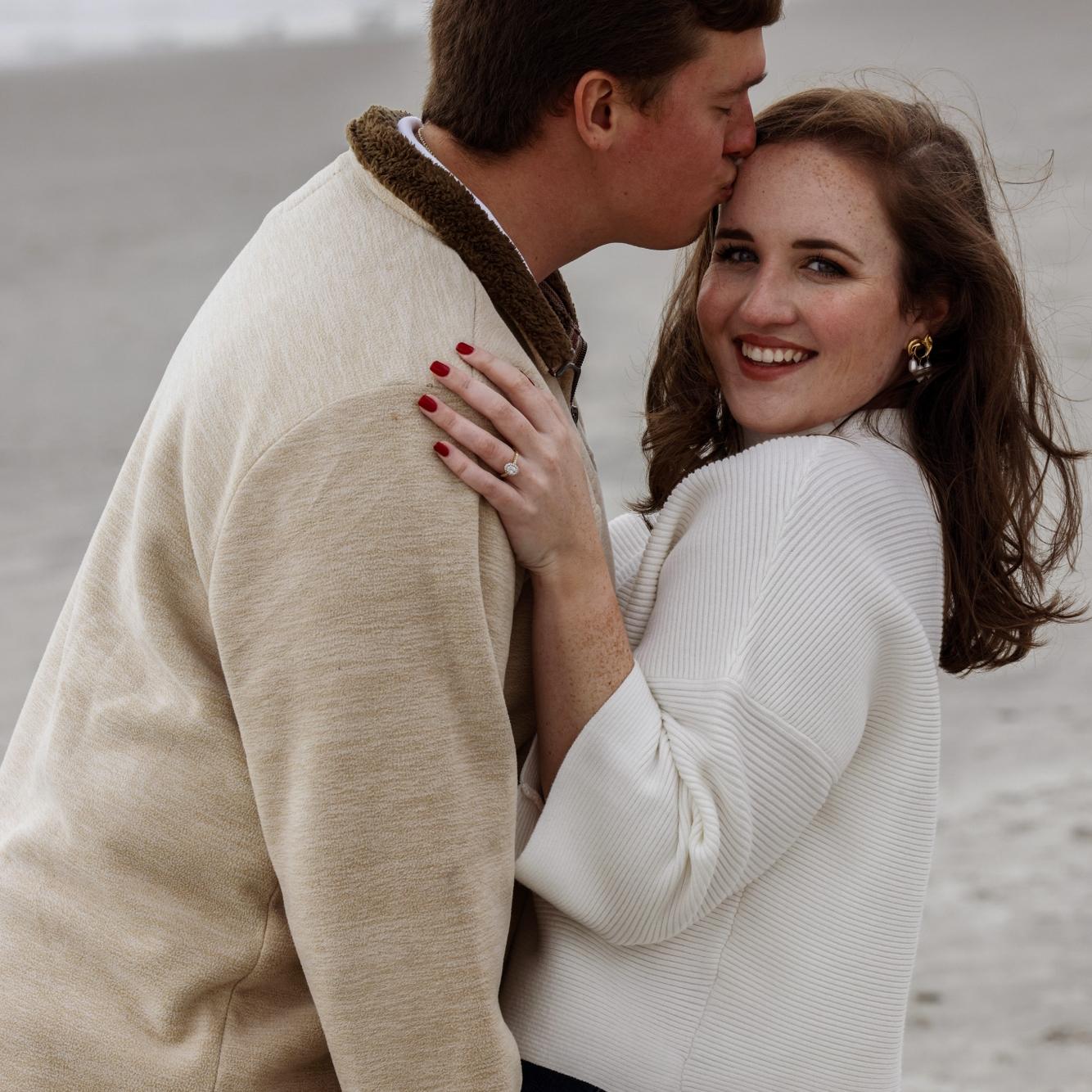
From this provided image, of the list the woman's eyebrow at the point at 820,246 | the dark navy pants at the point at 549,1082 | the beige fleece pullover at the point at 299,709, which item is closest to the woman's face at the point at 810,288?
the woman's eyebrow at the point at 820,246

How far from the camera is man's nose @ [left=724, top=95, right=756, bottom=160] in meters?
1.79

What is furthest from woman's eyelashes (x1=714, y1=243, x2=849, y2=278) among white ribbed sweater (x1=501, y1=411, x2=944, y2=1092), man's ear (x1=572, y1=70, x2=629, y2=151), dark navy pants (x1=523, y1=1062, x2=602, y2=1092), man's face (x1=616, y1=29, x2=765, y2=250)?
dark navy pants (x1=523, y1=1062, x2=602, y2=1092)

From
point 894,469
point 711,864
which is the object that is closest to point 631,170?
point 894,469

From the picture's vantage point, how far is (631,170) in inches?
67.7

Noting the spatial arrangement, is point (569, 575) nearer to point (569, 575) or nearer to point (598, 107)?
point (569, 575)

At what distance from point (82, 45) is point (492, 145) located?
32.2ft

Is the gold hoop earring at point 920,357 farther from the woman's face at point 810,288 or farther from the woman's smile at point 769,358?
the woman's smile at point 769,358

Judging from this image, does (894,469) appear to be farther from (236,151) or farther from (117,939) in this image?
(236,151)

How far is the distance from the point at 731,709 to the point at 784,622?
0.11 metres

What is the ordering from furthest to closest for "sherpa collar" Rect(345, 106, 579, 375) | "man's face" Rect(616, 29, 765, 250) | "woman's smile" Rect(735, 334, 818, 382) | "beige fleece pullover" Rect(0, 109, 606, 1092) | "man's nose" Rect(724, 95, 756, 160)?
1. "woman's smile" Rect(735, 334, 818, 382)
2. "man's nose" Rect(724, 95, 756, 160)
3. "man's face" Rect(616, 29, 765, 250)
4. "sherpa collar" Rect(345, 106, 579, 375)
5. "beige fleece pullover" Rect(0, 109, 606, 1092)

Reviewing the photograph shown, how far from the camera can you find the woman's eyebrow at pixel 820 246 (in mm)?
1855

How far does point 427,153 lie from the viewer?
159 cm

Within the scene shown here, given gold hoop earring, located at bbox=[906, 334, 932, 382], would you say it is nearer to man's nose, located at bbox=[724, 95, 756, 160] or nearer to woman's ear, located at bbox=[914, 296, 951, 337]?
woman's ear, located at bbox=[914, 296, 951, 337]

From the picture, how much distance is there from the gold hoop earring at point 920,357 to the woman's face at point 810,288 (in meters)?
0.01
